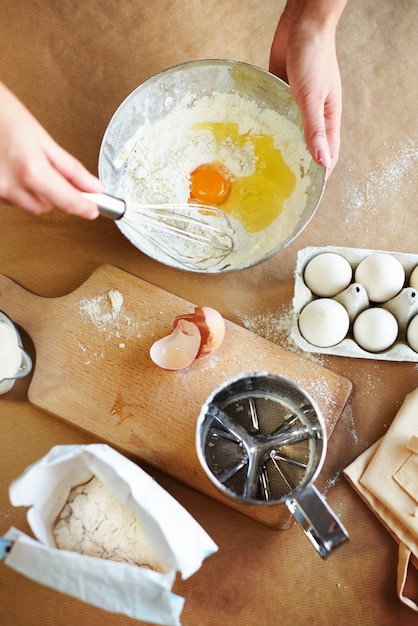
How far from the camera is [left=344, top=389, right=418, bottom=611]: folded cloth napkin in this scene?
0.82 meters

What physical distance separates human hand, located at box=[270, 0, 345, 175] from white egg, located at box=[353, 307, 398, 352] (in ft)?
0.80

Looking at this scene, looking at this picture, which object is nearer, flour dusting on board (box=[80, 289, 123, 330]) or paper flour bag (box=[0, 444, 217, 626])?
paper flour bag (box=[0, 444, 217, 626])

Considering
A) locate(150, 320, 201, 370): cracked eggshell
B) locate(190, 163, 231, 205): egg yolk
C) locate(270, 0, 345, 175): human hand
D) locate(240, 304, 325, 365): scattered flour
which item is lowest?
locate(240, 304, 325, 365): scattered flour

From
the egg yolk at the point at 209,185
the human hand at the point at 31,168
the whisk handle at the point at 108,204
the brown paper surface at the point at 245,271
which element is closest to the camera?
the human hand at the point at 31,168

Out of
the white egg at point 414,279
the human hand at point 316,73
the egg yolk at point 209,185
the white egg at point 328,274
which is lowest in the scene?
the white egg at point 414,279

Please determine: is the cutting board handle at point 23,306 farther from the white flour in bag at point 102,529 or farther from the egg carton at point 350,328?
the egg carton at point 350,328

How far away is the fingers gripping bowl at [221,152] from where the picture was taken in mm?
918

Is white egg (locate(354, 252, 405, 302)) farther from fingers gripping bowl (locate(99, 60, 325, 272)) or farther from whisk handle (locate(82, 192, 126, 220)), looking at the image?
whisk handle (locate(82, 192, 126, 220))

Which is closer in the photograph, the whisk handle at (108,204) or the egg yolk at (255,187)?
the whisk handle at (108,204)

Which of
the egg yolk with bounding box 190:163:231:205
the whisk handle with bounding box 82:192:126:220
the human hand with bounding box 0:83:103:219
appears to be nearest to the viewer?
the human hand with bounding box 0:83:103:219

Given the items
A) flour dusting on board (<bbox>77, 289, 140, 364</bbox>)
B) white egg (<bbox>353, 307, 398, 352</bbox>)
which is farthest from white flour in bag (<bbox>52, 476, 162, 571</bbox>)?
white egg (<bbox>353, 307, 398, 352</bbox>)

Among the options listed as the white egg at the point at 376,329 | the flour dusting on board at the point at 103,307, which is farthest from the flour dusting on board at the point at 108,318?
the white egg at the point at 376,329

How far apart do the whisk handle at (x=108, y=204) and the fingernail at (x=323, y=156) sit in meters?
0.30

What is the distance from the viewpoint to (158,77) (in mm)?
916
